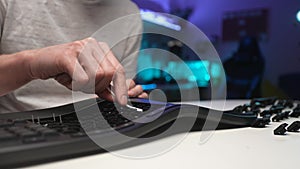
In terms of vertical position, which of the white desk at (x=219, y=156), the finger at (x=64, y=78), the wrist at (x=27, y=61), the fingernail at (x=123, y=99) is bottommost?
the white desk at (x=219, y=156)

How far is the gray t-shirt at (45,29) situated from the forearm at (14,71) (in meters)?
0.14

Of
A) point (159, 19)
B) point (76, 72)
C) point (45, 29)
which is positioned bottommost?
point (76, 72)

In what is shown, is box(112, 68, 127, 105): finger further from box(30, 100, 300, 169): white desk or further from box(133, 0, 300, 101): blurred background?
box(133, 0, 300, 101): blurred background

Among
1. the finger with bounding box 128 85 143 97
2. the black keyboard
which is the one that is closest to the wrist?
the black keyboard

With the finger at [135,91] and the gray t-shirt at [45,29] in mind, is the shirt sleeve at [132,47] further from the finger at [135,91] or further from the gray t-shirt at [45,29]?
the finger at [135,91]

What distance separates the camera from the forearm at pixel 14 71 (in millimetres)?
587

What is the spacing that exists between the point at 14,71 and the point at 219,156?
430mm

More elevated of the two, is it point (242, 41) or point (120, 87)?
point (242, 41)

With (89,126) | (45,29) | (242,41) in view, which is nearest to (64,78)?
(89,126)

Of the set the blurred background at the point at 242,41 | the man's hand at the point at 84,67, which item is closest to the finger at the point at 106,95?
the man's hand at the point at 84,67

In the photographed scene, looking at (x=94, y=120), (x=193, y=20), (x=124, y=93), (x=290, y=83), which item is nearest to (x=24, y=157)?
(x=94, y=120)

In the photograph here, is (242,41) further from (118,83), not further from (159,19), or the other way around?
(118,83)

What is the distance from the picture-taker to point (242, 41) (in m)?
2.90

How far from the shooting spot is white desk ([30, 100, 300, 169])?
310mm
